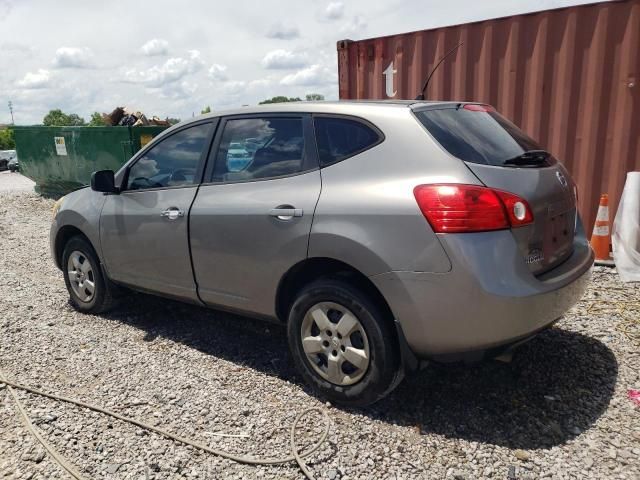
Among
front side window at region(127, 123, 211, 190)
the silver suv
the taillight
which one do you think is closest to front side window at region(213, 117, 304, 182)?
the silver suv

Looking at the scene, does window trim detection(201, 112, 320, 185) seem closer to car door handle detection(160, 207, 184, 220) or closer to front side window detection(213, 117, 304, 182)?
front side window detection(213, 117, 304, 182)

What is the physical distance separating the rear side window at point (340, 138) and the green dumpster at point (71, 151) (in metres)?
7.70

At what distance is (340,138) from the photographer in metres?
3.08

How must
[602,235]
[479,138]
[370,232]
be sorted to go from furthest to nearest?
[602,235] < [479,138] < [370,232]

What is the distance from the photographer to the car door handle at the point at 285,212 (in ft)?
10.00

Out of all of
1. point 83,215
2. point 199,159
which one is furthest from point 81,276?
point 199,159

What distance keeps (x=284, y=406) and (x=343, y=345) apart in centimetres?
54

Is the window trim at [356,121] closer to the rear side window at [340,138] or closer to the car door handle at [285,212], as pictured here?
the rear side window at [340,138]

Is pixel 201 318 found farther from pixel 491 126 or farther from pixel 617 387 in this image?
pixel 617 387

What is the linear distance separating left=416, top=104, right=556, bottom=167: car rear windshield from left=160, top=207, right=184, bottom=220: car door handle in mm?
1762

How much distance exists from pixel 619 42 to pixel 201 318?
494cm

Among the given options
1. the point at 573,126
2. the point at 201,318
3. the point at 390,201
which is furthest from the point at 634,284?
the point at 201,318

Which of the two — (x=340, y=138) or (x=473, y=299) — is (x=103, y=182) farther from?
(x=473, y=299)

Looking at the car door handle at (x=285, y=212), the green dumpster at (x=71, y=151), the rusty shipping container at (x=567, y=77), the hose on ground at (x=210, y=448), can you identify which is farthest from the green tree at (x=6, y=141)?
the car door handle at (x=285, y=212)
